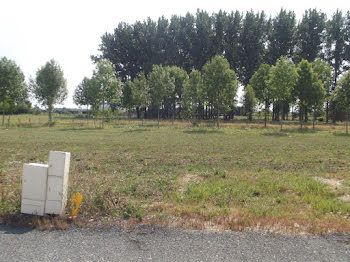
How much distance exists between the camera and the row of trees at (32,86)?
37375 millimetres

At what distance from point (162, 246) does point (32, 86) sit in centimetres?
5548

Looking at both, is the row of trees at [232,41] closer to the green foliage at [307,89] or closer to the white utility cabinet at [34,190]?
the green foliage at [307,89]

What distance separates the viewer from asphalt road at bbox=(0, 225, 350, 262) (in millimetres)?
3617

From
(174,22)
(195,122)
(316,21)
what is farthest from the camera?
(174,22)

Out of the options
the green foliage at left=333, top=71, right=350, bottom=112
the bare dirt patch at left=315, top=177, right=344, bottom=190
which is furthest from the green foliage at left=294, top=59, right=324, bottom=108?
the bare dirt patch at left=315, top=177, right=344, bottom=190

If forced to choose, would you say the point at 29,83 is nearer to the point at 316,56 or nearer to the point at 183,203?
the point at 183,203

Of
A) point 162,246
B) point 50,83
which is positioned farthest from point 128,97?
point 162,246

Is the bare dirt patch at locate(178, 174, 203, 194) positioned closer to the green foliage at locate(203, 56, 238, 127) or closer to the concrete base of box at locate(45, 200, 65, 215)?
the concrete base of box at locate(45, 200, 65, 215)

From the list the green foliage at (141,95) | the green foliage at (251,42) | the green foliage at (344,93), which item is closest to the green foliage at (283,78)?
the green foliage at (344,93)

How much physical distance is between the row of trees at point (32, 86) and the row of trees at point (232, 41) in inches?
910

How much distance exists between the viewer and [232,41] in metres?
63.7

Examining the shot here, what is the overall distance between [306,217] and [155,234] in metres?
2.89

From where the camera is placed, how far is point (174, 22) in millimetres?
64125

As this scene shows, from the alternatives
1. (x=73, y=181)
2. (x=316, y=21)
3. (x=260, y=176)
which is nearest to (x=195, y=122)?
(x=260, y=176)
